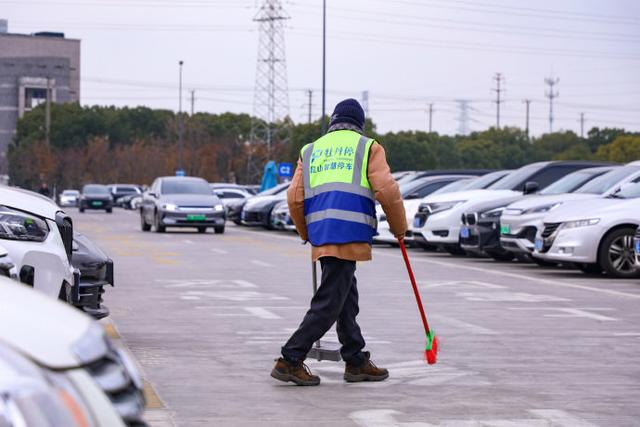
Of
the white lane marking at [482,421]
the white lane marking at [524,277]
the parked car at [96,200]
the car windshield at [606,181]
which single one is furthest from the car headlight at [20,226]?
the parked car at [96,200]

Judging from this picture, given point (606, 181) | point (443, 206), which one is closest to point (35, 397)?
point (606, 181)

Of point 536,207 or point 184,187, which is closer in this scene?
point 536,207

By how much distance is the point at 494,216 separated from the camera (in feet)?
74.4

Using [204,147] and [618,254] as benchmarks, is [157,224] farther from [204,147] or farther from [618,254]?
[204,147]

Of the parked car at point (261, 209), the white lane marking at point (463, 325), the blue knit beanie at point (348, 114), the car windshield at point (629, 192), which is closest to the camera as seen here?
the blue knit beanie at point (348, 114)

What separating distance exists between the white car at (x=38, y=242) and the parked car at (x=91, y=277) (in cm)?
96

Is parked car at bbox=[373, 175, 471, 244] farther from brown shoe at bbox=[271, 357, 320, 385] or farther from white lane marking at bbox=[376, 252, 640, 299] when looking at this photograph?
brown shoe at bbox=[271, 357, 320, 385]

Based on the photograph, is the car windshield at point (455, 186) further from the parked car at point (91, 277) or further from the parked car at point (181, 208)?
the parked car at point (91, 277)

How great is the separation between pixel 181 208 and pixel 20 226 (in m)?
27.4

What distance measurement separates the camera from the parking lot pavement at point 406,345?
8078 millimetres

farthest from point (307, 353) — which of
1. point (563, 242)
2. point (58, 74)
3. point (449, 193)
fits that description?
point (58, 74)

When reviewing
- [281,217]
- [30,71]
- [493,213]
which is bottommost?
[281,217]

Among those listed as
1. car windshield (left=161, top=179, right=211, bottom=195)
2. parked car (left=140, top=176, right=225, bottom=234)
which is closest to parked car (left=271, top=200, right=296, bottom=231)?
parked car (left=140, top=176, right=225, bottom=234)

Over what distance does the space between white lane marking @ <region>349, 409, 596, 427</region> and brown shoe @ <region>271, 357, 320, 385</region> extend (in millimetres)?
1075
